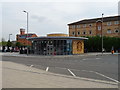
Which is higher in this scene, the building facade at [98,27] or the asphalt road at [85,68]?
the building facade at [98,27]

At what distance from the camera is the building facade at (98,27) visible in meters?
69.1

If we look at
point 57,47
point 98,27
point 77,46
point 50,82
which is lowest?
point 50,82

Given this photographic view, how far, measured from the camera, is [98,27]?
73.4 metres

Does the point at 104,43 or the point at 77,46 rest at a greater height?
the point at 104,43

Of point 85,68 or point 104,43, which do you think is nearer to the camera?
point 85,68

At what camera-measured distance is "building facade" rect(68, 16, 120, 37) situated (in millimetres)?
69125

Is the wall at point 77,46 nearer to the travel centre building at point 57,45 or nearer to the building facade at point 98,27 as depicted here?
the travel centre building at point 57,45

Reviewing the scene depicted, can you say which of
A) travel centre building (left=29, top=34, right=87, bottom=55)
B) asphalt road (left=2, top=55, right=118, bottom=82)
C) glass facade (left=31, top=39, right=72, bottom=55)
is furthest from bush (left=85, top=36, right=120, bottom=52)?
asphalt road (left=2, top=55, right=118, bottom=82)

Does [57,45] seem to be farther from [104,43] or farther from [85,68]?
[85,68]

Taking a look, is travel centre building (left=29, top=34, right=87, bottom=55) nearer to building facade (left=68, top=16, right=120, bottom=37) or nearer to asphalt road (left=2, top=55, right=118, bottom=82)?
asphalt road (left=2, top=55, right=118, bottom=82)

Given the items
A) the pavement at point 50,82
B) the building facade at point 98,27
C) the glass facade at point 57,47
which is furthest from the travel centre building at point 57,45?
the building facade at point 98,27

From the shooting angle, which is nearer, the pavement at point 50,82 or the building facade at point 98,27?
the pavement at point 50,82

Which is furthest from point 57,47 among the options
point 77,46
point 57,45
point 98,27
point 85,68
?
point 98,27

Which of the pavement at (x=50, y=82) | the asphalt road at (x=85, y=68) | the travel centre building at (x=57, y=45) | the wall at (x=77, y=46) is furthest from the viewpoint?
the wall at (x=77, y=46)
